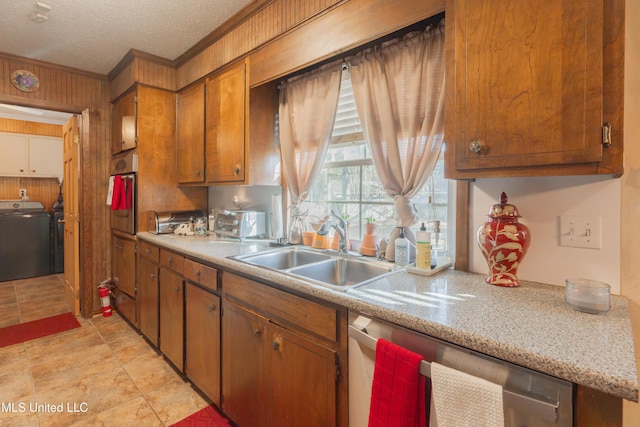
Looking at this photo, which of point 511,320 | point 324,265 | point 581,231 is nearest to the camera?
point 511,320

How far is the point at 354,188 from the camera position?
2.00 metres

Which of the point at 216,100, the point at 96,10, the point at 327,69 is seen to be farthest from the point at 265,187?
the point at 96,10

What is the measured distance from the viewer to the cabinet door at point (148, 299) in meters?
2.39

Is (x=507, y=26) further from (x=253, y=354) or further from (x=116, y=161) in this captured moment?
(x=116, y=161)

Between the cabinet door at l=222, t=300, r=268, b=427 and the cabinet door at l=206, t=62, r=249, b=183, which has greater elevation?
the cabinet door at l=206, t=62, r=249, b=183

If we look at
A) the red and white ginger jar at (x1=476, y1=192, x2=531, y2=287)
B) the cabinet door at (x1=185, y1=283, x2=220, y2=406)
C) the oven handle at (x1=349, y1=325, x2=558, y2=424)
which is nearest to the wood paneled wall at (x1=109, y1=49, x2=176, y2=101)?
the cabinet door at (x1=185, y1=283, x2=220, y2=406)

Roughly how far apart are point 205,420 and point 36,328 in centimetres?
229

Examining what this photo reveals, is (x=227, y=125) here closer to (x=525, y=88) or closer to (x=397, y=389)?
(x=525, y=88)

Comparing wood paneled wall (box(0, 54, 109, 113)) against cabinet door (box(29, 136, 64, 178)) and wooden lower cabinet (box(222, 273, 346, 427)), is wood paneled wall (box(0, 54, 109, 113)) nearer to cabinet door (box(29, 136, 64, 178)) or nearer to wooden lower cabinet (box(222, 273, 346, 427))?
cabinet door (box(29, 136, 64, 178))

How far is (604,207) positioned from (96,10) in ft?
9.56

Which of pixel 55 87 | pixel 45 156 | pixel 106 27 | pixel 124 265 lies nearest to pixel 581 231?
pixel 106 27

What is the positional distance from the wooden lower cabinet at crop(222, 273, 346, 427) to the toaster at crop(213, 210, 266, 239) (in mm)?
675

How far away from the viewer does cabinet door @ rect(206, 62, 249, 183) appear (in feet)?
7.13

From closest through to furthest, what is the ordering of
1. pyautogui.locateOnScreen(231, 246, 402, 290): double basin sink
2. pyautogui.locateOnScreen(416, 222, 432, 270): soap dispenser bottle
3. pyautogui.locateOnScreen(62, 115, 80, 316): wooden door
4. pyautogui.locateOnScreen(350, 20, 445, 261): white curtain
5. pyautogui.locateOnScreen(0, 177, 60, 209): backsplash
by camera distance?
pyautogui.locateOnScreen(416, 222, 432, 270): soap dispenser bottle
pyautogui.locateOnScreen(350, 20, 445, 261): white curtain
pyautogui.locateOnScreen(231, 246, 402, 290): double basin sink
pyautogui.locateOnScreen(62, 115, 80, 316): wooden door
pyautogui.locateOnScreen(0, 177, 60, 209): backsplash
